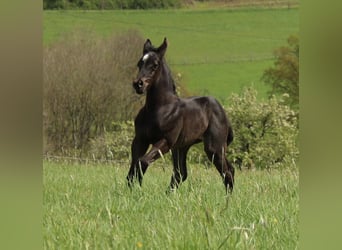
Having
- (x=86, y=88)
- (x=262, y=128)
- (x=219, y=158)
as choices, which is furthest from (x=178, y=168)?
(x=262, y=128)

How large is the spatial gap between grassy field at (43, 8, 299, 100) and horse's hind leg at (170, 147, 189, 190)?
914cm

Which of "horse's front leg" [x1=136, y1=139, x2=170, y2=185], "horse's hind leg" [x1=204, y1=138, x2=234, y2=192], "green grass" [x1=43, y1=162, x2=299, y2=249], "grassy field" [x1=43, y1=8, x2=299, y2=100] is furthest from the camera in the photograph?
"grassy field" [x1=43, y1=8, x2=299, y2=100]

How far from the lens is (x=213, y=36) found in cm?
1611

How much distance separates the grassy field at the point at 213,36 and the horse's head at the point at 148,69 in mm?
9289

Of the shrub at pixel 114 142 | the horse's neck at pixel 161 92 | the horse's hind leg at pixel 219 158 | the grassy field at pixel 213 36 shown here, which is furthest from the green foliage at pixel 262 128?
the horse's neck at pixel 161 92

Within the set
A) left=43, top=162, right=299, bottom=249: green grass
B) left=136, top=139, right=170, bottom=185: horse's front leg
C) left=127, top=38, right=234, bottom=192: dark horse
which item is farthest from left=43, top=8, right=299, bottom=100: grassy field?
left=43, top=162, right=299, bottom=249: green grass

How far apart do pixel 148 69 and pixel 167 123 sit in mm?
340

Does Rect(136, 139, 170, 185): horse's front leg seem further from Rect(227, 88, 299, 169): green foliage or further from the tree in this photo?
the tree

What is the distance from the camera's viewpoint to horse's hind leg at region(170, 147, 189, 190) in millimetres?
3334

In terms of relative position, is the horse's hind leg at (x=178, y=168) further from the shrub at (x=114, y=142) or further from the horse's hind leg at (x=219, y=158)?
the shrub at (x=114, y=142)

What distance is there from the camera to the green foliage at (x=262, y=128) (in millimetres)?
12841

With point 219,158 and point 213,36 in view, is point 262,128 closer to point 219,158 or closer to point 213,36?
point 213,36
